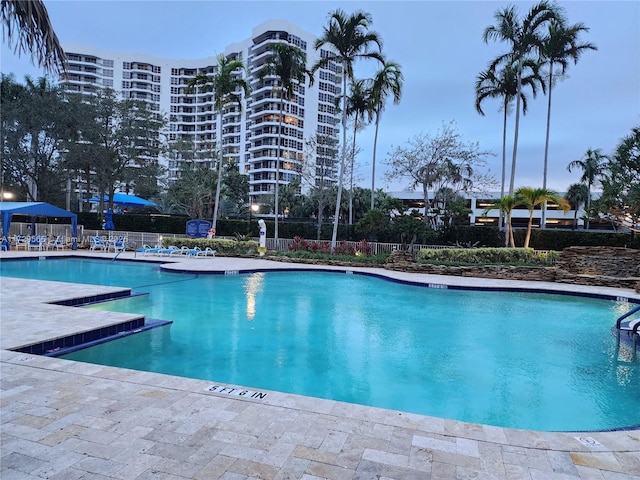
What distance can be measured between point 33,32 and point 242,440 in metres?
3.34

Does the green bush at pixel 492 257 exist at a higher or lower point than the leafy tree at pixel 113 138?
lower

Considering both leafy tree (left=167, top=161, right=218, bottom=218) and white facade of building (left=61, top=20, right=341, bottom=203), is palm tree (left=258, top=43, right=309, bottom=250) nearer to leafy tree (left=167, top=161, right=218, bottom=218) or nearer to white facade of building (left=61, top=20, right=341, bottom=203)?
leafy tree (left=167, top=161, right=218, bottom=218)

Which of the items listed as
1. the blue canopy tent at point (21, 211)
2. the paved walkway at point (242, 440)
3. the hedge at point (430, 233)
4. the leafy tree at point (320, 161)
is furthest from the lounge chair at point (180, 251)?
the paved walkway at point (242, 440)

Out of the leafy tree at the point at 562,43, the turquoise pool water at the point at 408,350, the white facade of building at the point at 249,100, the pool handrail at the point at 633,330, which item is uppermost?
the white facade of building at the point at 249,100

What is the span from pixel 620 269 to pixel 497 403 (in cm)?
1326

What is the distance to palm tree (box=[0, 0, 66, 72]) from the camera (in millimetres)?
2674

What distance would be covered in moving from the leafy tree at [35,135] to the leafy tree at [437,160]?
22.4 m

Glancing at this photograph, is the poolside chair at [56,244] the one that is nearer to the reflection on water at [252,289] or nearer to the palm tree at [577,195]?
the reflection on water at [252,289]

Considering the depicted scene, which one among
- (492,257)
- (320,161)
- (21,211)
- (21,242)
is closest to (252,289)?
(492,257)

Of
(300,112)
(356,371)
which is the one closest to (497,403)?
(356,371)

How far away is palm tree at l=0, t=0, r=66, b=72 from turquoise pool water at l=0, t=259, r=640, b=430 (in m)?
3.92

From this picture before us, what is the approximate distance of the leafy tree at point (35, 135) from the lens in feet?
81.9

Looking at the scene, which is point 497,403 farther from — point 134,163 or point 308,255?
point 134,163

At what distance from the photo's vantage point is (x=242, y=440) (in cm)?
283
